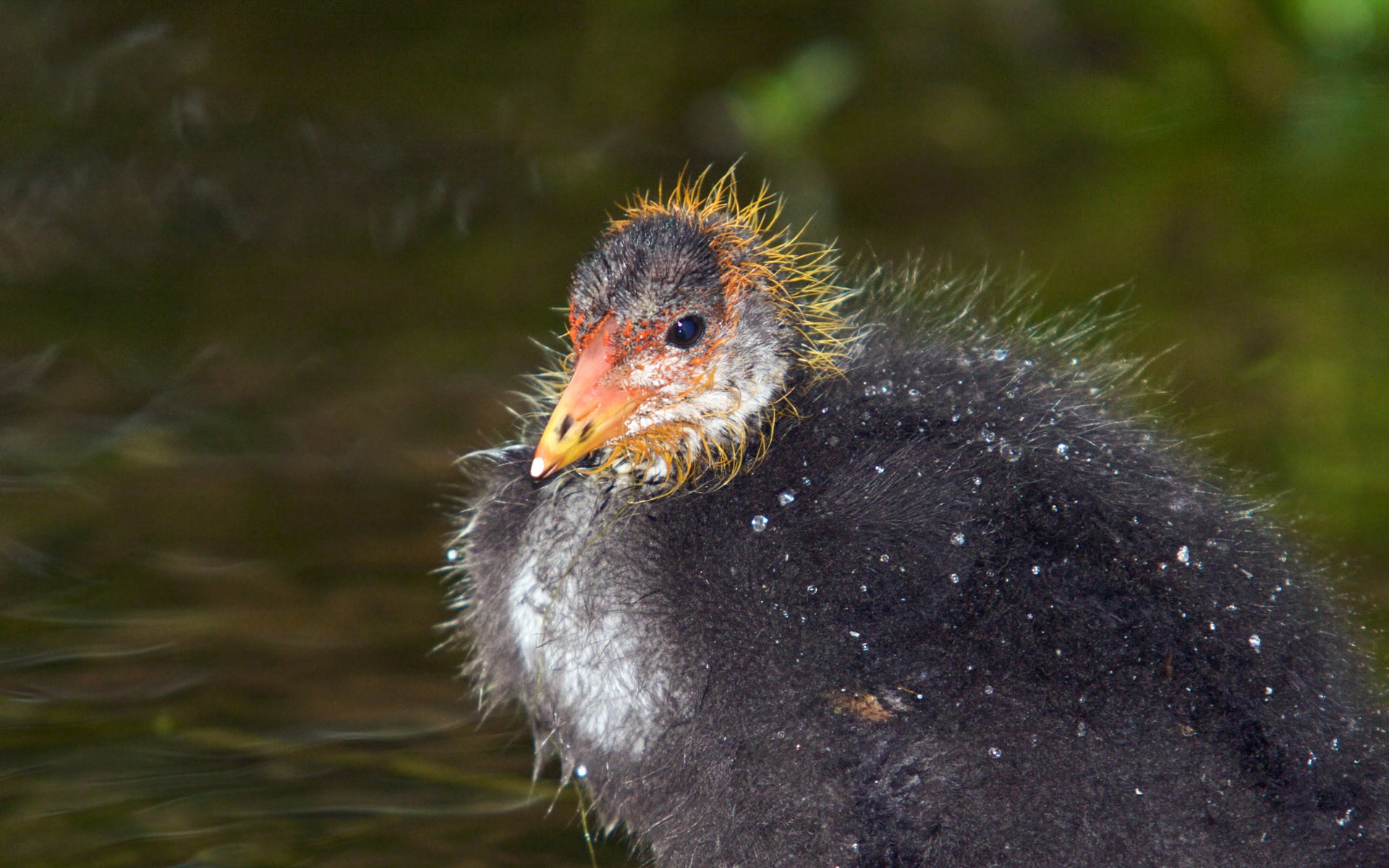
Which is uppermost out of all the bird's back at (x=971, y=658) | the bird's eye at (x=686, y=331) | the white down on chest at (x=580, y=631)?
the bird's eye at (x=686, y=331)

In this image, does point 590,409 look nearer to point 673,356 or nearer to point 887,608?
point 673,356

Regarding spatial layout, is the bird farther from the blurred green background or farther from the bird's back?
the blurred green background

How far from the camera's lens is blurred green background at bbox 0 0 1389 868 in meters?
2.46

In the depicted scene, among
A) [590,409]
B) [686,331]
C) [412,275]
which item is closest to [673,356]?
[686,331]

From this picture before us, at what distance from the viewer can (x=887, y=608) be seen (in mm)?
1906

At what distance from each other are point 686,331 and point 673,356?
0.04 metres

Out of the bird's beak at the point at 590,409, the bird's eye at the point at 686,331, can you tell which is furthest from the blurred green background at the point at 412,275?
the bird's eye at the point at 686,331

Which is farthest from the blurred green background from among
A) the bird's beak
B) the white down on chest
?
the bird's beak

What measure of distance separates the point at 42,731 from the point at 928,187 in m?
3.00

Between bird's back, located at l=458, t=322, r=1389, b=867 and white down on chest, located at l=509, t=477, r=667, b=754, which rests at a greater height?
bird's back, located at l=458, t=322, r=1389, b=867

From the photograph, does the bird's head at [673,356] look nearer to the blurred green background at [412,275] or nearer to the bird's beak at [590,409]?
the bird's beak at [590,409]

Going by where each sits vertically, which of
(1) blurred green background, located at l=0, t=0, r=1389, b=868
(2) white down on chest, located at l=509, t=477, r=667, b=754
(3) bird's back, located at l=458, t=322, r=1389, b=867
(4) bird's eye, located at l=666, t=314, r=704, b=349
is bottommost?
(1) blurred green background, located at l=0, t=0, r=1389, b=868

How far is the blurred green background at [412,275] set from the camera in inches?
97.0

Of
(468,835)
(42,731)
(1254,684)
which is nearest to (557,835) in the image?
(468,835)
